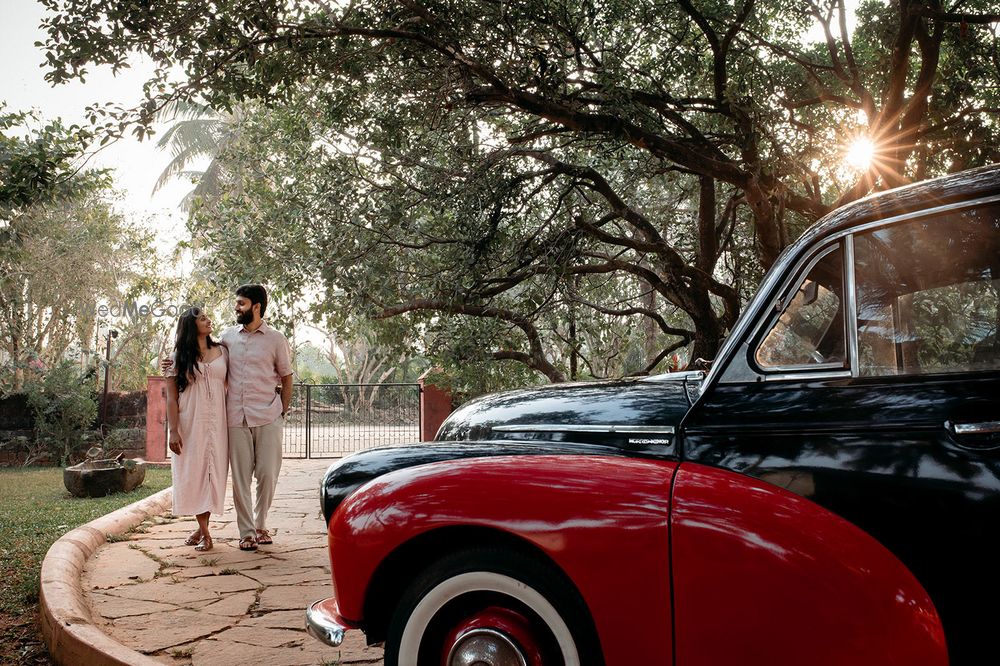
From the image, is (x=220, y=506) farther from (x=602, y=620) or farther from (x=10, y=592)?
(x=602, y=620)

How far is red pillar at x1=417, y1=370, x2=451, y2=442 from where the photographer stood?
14.5 metres

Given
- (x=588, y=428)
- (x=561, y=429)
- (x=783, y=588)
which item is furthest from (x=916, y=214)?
(x=561, y=429)

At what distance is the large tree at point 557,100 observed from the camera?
6469mm

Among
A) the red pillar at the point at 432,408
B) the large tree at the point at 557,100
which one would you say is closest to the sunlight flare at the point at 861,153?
the large tree at the point at 557,100

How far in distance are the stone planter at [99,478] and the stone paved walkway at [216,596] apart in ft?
9.81

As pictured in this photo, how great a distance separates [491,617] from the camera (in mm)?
2346

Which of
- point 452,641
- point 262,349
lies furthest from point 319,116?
point 452,641

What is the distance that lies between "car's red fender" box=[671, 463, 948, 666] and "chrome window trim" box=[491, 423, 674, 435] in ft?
1.16

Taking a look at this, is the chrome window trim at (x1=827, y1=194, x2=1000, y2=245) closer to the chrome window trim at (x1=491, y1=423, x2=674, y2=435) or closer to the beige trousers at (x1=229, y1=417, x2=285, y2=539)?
the chrome window trim at (x1=491, y1=423, x2=674, y2=435)

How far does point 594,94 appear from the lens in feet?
27.8

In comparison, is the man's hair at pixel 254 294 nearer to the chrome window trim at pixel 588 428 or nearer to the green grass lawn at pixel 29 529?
the green grass lawn at pixel 29 529

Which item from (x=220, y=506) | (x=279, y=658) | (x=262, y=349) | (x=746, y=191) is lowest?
(x=279, y=658)

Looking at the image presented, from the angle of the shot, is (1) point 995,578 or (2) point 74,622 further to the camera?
(2) point 74,622

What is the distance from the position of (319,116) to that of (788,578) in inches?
416
